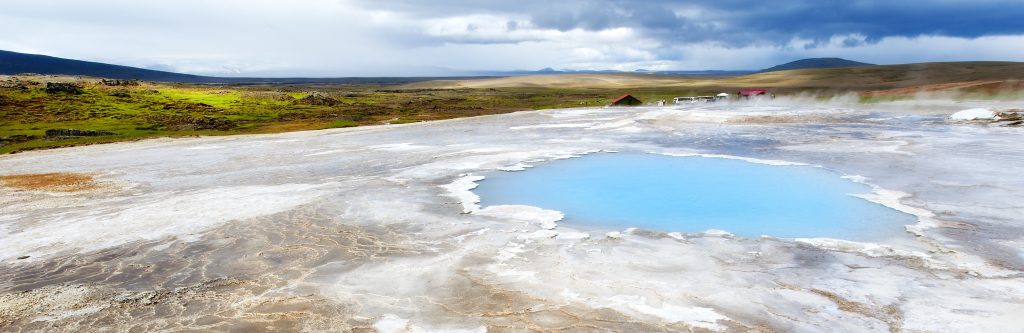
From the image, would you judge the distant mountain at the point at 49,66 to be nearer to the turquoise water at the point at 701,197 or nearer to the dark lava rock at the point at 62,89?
the dark lava rock at the point at 62,89

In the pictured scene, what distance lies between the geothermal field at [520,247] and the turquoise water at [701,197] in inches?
3.8

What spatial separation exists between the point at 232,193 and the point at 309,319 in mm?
9084

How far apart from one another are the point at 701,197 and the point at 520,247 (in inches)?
242

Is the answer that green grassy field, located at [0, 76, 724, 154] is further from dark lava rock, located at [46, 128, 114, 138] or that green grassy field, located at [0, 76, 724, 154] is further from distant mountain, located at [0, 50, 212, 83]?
distant mountain, located at [0, 50, 212, 83]

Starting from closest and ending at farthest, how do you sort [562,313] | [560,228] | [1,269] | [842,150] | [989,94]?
[562,313] < [1,269] < [560,228] < [842,150] < [989,94]

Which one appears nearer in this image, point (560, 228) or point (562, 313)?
point (562, 313)

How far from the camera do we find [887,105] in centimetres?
4134

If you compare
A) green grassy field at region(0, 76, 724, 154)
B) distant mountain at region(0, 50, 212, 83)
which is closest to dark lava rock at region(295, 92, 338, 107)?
green grassy field at region(0, 76, 724, 154)

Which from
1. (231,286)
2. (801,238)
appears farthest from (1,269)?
(801,238)

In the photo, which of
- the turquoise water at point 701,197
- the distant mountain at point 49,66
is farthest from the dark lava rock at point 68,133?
the distant mountain at point 49,66

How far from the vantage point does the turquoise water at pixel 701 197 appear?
10.7m

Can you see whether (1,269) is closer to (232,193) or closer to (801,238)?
(232,193)

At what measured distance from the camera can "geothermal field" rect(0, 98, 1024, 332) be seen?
678 centimetres

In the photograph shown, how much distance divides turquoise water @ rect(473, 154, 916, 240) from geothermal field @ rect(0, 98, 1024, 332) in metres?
0.10
